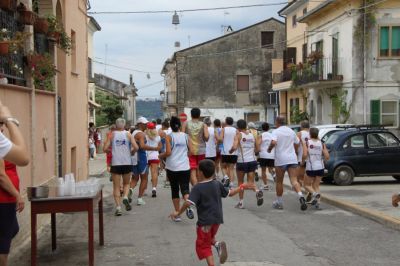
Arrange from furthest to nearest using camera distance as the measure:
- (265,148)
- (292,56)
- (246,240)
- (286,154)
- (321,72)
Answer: (292,56) < (321,72) < (265,148) < (286,154) < (246,240)

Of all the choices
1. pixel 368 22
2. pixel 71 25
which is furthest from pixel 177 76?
pixel 71 25

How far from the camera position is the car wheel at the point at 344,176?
16.6 meters

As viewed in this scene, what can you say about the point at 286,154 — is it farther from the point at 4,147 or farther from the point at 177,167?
the point at 4,147

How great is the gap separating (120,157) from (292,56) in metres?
29.5

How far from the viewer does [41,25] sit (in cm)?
1064

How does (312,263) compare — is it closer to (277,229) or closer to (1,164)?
(277,229)

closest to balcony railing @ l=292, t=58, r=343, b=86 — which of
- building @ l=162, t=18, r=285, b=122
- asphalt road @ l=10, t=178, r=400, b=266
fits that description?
asphalt road @ l=10, t=178, r=400, b=266

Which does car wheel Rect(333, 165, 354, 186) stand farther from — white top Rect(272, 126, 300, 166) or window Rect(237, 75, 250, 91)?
window Rect(237, 75, 250, 91)

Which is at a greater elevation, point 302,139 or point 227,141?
point 302,139

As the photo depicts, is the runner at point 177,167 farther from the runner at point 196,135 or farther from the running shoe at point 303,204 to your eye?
the running shoe at point 303,204

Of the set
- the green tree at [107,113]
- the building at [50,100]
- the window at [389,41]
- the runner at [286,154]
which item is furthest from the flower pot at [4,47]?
the green tree at [107,113]

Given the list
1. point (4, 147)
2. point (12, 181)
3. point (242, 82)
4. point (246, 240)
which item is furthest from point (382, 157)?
point (242, 82)

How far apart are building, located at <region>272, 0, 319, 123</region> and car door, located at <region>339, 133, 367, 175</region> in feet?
62.3

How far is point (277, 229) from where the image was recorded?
9.91 meters
